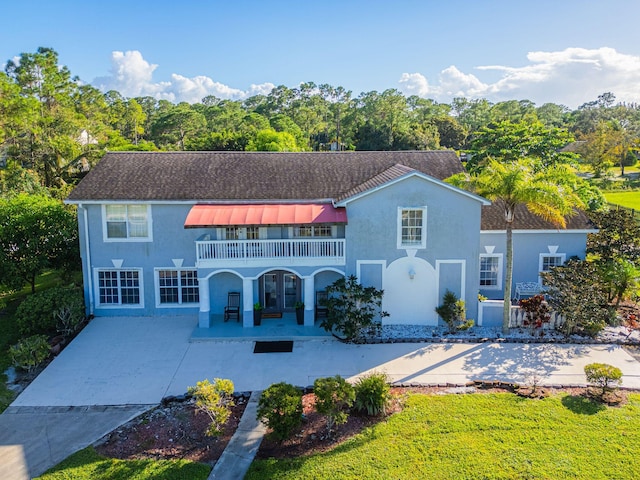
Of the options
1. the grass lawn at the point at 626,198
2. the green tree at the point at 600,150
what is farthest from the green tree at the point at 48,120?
the green tree at the point at 600,150

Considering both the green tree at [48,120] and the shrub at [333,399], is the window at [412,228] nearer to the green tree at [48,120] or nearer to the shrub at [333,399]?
the shrub at [333,399]

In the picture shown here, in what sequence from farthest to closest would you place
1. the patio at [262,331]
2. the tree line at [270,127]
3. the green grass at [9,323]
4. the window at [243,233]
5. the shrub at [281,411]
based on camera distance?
the tree line at [270,127]
the window at [243,233]
the patio at [262,331]
the green grass at [9,323]
the shrub at [281,411]

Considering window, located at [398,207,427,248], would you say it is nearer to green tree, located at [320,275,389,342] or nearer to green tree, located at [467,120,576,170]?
green tree, located at [320,275,389,342]

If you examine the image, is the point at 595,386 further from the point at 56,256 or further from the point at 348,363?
the point at 56,256

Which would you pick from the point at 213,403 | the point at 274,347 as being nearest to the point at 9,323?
the point at 274,347

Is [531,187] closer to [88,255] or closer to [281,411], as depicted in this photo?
[281,411]
